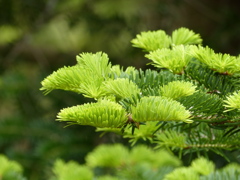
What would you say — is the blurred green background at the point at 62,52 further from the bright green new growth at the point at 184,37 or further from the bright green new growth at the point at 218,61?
the bright green new growth at the point at 218,61

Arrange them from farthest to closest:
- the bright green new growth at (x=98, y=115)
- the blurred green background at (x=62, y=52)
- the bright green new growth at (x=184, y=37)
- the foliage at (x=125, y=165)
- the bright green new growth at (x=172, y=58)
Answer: the blurred green background at (x=62, y=52), the foliage at (x=125, y=165), the bright green new growth at (x=184, y=37), the bright green new growth at (x=172, y=58), the bright green new growth at (x=98, y=115)

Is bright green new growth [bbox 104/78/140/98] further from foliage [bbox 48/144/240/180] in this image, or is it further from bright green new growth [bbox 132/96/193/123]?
foliage [bbox 48/144/240/180]

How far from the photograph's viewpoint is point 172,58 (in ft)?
1.99

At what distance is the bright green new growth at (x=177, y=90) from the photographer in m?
0.54

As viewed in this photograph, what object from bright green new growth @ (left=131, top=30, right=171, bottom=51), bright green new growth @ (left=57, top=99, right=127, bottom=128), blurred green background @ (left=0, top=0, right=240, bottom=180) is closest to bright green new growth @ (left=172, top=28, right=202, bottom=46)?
bright green new growth @ (left=131, top=30, right=171, bottom=51)

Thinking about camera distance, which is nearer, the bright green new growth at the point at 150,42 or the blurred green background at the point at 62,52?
the bright green new growth at the point at 150,42

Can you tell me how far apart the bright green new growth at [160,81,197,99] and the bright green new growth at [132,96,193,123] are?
0.03 meters

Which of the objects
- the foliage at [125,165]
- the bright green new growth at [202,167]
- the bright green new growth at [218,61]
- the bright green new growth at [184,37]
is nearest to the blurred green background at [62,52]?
the foliage at [125,165]

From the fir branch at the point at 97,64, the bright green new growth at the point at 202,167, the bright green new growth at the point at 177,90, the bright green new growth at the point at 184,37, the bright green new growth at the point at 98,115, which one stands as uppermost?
the bright green new growth at the point at 184,37

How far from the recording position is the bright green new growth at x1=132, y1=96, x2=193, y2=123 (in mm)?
504

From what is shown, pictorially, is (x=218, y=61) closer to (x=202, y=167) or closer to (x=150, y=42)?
(x=150, y=42)

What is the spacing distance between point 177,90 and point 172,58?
78 millimetres

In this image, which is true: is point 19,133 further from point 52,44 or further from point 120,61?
point 52,44

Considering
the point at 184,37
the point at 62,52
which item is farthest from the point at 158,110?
the point at 62,52
